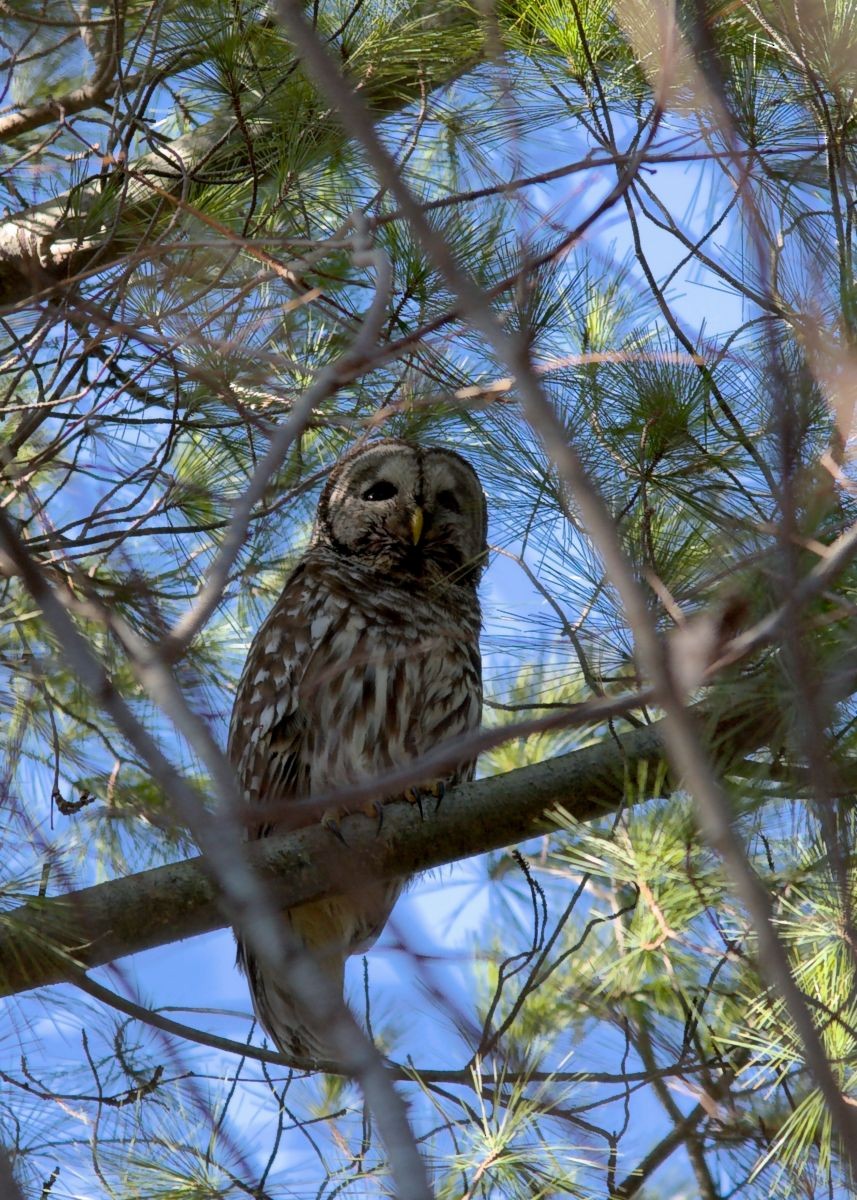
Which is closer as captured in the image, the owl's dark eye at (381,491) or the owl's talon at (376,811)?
the owl's talon at (376,811)

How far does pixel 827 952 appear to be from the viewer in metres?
2.37

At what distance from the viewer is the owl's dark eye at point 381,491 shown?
4.50 m

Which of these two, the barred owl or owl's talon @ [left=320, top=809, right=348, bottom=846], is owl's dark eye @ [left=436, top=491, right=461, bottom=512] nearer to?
the barred owl

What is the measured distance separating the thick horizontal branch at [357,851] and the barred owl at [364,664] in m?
0.39

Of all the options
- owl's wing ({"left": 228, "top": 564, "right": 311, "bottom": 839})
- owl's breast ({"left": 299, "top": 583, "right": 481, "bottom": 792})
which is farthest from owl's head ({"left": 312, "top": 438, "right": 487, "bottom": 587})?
owl's wing ({"left": 228, "top": 564, "right": 311, "bottom": 839})

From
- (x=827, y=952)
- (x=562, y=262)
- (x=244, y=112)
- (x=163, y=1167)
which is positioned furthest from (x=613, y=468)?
(x=163, y=1167)

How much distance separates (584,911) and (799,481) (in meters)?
2.40

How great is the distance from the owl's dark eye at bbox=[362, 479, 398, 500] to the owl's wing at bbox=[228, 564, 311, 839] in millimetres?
577

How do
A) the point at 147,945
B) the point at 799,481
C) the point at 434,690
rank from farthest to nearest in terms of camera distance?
the point at 434,690 < the point at 147,945 < the point at 799,481

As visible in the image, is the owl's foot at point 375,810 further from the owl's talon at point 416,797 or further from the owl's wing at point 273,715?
the owl's wing at point 273,715

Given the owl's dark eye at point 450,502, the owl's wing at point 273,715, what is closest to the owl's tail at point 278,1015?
the owl's wing at point 273,715

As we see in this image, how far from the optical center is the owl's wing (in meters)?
3.89

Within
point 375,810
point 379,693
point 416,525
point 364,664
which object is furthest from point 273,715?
point 416,525

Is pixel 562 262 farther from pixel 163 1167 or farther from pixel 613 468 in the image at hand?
pixel 163 1167
